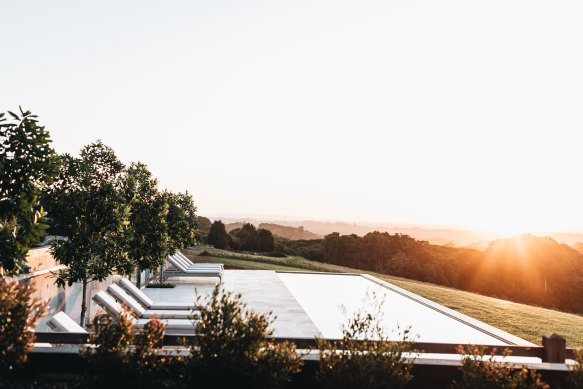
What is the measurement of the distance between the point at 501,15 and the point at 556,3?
1413mm

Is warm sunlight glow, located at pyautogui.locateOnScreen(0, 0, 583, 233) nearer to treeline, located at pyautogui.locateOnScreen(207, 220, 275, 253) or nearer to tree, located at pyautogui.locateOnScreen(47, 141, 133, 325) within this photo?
tree, located at pyautogui.locateOnScreen(47, 141, 133, 325)

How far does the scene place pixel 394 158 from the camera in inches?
1254

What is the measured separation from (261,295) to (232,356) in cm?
971

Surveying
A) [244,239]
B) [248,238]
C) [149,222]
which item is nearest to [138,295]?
[149,222]

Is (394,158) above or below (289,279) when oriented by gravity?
above

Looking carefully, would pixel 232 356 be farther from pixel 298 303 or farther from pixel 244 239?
pixel 244 239

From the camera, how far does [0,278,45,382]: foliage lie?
3.75 meters

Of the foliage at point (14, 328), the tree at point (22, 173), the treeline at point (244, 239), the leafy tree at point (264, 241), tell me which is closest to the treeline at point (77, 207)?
the tree at point (22, 173)

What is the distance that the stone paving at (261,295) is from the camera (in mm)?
9531

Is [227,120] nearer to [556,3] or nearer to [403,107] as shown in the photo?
[403,107]


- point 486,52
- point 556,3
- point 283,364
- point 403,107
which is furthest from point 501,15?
point 283,364

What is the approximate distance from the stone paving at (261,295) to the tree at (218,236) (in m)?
13.5

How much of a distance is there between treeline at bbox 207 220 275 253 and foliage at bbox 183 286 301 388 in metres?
28.9

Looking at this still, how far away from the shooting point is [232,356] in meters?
3.82
